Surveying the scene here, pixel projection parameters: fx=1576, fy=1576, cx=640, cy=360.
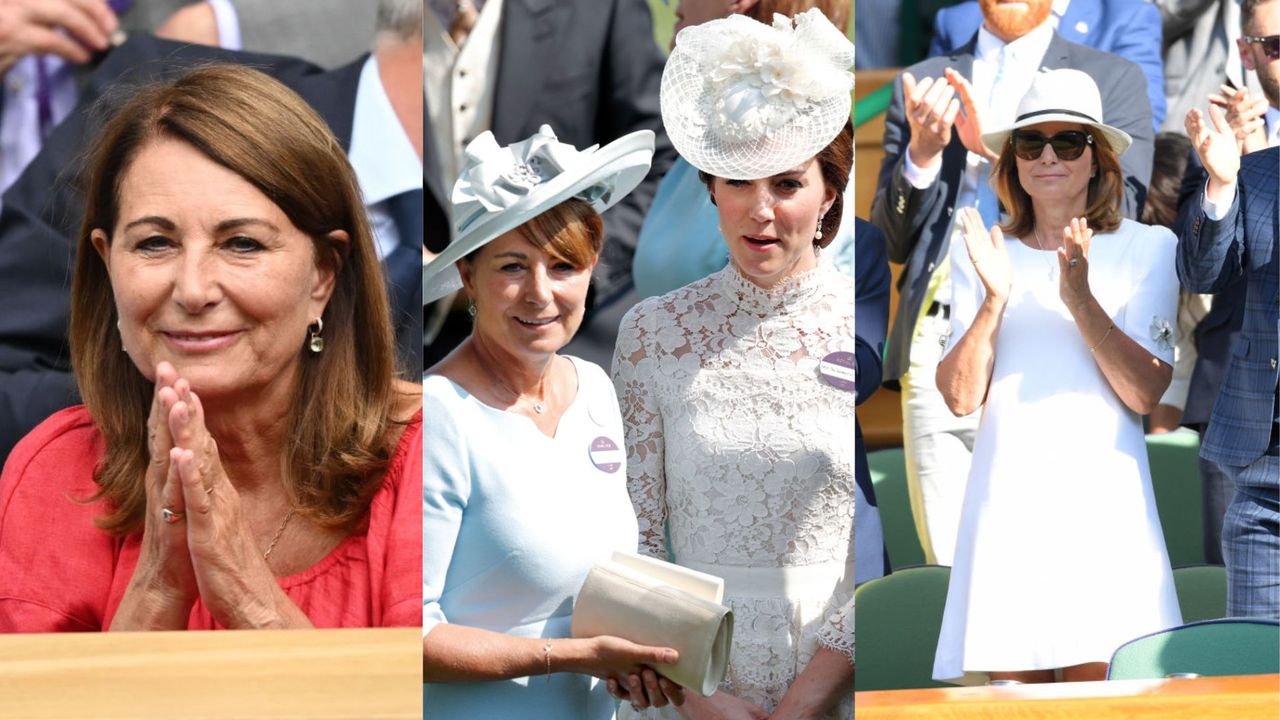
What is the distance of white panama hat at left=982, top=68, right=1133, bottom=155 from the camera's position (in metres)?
4.00

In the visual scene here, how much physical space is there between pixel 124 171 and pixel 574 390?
1.22 m

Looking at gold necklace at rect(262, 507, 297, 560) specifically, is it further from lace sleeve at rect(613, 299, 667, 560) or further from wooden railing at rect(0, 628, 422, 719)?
lace sleeve at rect(613, 299, 667, 560)

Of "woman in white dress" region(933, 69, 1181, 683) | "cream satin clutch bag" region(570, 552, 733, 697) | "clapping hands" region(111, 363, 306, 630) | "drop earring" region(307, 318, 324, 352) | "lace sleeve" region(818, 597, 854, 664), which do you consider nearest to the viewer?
"cream satin clutch bag" region(570, 552, 733, 697)

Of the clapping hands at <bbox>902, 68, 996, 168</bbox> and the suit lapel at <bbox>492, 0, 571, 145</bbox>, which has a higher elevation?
the suit lapel at <bbox>492, 0, 571, 145</bbox>

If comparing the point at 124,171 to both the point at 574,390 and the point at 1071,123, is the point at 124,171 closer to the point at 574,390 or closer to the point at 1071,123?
the point at 574,390

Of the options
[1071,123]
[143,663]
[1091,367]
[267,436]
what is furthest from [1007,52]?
[143,663]

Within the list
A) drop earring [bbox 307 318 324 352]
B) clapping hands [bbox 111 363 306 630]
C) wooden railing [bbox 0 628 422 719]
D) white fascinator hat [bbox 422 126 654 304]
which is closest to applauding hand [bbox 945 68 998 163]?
white fascinator hat [bbox 422 126 654 304]

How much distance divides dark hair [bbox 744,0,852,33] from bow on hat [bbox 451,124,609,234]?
48cm

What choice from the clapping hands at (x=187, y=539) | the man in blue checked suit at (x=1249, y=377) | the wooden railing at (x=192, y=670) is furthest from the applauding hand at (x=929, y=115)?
the clapping hands at (x=187, y=539)

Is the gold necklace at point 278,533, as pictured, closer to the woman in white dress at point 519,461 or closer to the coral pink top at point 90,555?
the coral pink top at point 90,555

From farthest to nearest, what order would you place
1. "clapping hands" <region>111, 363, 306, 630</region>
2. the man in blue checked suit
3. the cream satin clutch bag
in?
the man in blue checked suit < "clapping hands" <region>111, 363, 306, 630</region> < the cream satin clutch bag

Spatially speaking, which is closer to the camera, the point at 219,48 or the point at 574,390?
the point at 574,390

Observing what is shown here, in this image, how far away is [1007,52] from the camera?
4.05 metres

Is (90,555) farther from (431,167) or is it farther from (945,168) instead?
(945,168)
